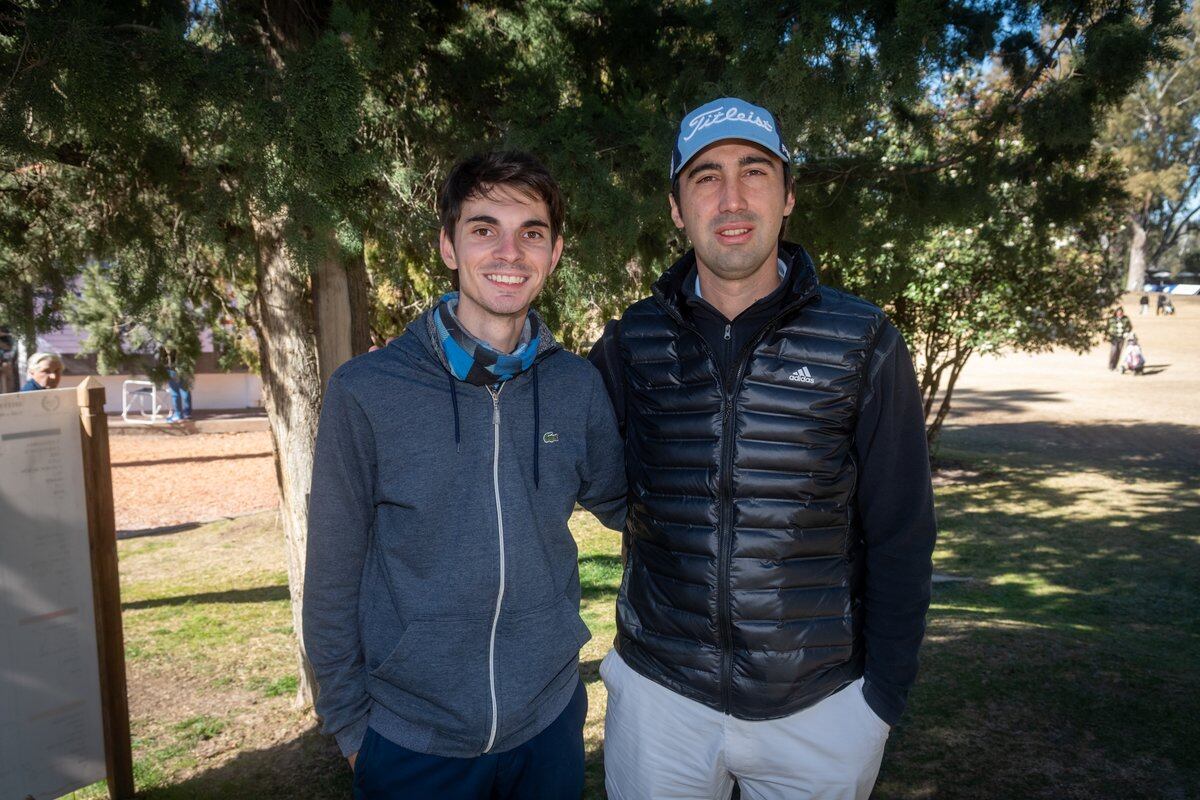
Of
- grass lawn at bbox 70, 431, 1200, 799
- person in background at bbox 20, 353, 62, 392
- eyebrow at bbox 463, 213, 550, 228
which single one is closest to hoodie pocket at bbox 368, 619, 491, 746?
eyebrow at bbox 463, 213, 550, 228

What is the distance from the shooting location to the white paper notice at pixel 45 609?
10.8 feet

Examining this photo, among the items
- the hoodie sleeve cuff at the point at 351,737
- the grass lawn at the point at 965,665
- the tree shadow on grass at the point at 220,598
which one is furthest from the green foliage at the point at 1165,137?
the hoodie sleeve cuff at the point at 351,737

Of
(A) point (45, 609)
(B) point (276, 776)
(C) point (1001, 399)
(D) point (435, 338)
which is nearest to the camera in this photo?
(D) point (435, 338)

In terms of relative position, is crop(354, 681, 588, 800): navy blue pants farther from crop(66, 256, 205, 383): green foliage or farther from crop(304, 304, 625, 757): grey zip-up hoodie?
crop(66, 256, 205, 383): green foliage

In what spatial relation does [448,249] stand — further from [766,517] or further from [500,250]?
[766,517]

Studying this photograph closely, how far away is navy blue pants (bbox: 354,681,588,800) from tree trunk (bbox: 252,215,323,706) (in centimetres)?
260

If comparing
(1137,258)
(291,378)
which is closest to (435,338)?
(291,378)

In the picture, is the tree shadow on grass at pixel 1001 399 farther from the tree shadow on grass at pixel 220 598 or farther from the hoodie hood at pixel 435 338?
the hoodie hood at pixel 435 338

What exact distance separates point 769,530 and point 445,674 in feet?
2.78

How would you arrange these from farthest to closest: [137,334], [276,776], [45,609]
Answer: [137,334]
[276,776]
[45,609]

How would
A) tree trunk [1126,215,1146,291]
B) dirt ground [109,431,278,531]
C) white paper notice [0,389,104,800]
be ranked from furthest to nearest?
tree trunk [1126,215,1146,291]
dirt ground [109,431,278,531]
white paper notice [0,389,104,800]

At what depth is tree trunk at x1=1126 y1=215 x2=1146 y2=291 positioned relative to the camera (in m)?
50.0

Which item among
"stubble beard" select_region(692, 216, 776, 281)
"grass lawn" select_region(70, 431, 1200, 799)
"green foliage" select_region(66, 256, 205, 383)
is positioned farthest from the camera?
"green foliage" select_region(66, 256, 205, 383)

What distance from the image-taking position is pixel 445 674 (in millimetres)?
1960
